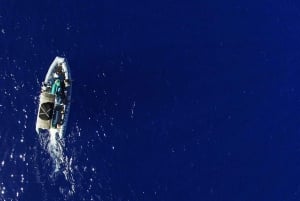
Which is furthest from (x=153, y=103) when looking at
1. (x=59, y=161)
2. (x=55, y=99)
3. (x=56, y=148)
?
(x=59, y=161)

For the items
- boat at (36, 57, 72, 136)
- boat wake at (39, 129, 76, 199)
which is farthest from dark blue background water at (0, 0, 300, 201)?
boat at (36, 57, 72, 136)

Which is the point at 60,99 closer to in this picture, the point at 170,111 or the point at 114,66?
the point at 114,66

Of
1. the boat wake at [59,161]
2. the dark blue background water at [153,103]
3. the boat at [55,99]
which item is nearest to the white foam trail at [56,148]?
the boat wake at [59,161]

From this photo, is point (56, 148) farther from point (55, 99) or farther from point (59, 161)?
point (55, 99)

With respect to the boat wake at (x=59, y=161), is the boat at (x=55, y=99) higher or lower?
higher

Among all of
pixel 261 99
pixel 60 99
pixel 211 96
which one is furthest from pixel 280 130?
pixel 60 99

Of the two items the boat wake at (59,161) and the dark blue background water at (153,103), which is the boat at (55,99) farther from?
the dark blue background water at (153,103)

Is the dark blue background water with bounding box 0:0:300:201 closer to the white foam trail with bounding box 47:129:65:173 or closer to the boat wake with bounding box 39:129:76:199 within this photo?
the boat wake with bounding box 39:129:76:199
